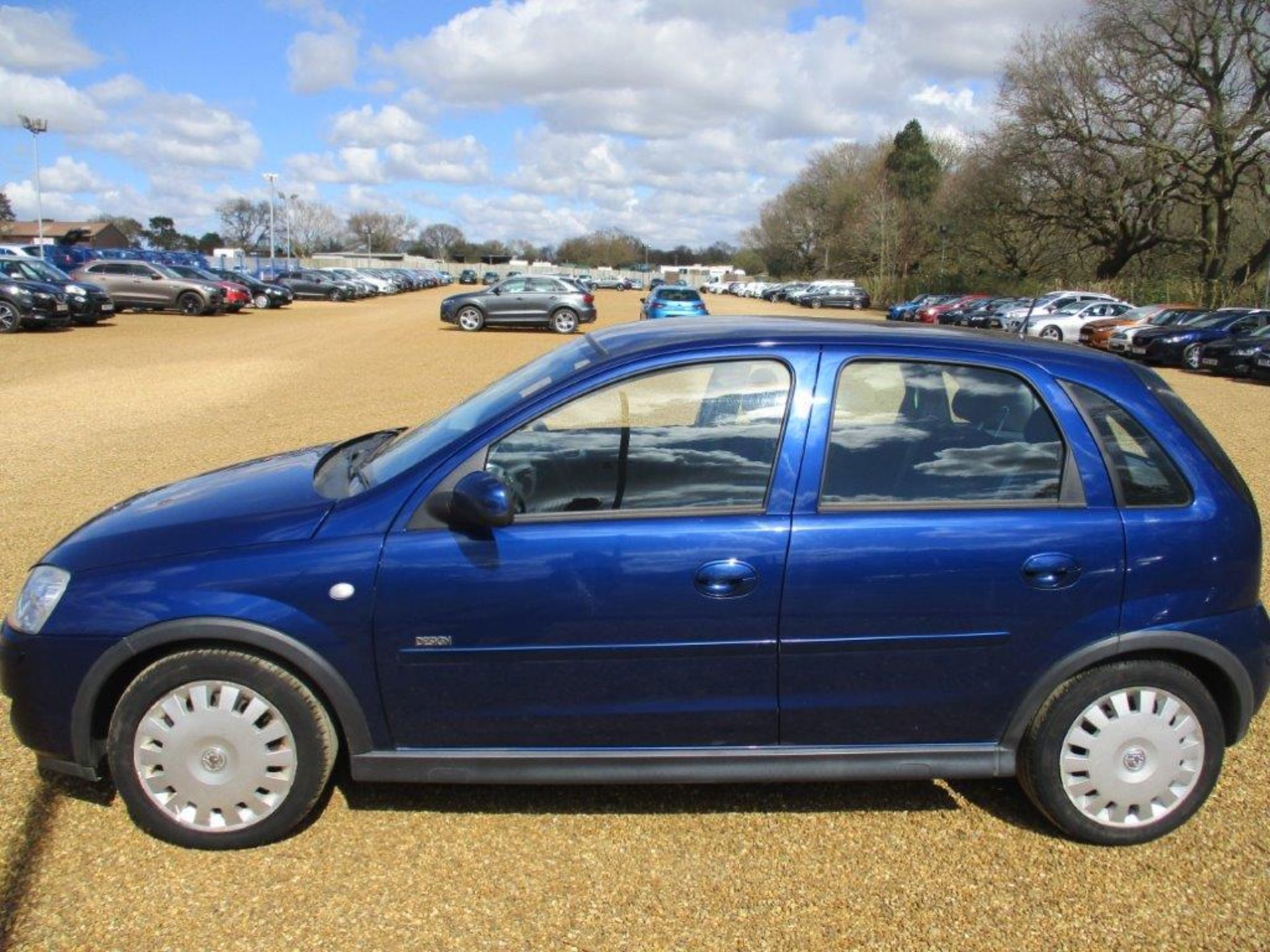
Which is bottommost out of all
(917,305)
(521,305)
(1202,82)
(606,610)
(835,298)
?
(835,298)

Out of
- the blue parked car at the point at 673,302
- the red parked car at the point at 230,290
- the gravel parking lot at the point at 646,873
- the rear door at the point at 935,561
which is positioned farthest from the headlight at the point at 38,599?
the red parked car at the point at 230,290

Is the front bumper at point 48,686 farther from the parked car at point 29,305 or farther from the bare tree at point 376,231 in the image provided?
the bare tree at point 376,231

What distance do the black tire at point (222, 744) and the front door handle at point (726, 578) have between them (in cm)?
123

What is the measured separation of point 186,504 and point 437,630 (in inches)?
42.9

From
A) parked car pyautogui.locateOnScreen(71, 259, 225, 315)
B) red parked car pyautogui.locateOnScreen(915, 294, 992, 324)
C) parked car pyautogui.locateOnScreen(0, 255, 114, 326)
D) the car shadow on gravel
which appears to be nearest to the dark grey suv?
parked car pyautogui.locateOnScreen(71, 259, 225, 315)

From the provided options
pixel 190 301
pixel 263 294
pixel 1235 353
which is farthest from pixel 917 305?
pixel 190 301

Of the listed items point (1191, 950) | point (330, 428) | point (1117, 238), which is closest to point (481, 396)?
point (1191, 950)

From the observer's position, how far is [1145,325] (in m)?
26.9

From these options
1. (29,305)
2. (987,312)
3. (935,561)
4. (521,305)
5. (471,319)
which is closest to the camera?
(935,561)

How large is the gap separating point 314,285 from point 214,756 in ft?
168

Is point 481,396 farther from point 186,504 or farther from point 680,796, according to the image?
point 680,796

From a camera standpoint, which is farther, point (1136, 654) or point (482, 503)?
point (1136, 654)

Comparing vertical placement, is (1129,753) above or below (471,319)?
above

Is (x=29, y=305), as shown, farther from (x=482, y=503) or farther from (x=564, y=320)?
(x=482, y=503)
